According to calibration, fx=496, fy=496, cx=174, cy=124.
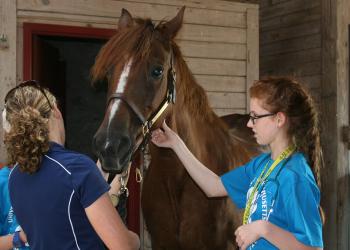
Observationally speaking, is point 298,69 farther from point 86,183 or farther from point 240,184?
point 86,183

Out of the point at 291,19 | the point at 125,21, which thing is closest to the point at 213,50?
the point at 291,19

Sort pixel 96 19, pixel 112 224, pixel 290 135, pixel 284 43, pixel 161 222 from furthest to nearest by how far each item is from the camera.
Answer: pixel 284 43
pixel 96 19
pixel 161 222
pixel 290 135
pixel 112 224

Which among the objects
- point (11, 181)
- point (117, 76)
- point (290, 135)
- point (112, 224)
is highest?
point (117, 76)

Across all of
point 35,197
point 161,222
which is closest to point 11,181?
point 35,197

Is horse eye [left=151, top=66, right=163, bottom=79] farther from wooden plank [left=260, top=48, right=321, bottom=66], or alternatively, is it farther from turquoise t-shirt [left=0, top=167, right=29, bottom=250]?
wooden plank [left=260, top=48, right=321, bottom=66]

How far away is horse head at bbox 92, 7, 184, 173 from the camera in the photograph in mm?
2160

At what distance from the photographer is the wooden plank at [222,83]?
4855 millimetres

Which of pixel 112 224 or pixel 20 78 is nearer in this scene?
pixel 112 224

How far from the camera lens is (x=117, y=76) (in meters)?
2.40

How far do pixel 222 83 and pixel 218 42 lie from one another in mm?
413

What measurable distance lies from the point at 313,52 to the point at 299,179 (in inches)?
173

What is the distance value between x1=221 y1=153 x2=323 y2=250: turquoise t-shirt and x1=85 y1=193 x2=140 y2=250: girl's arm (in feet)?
1.72

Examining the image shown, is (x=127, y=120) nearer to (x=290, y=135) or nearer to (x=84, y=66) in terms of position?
(x=290, y=135)

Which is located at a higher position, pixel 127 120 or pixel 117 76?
pixel 117 76
